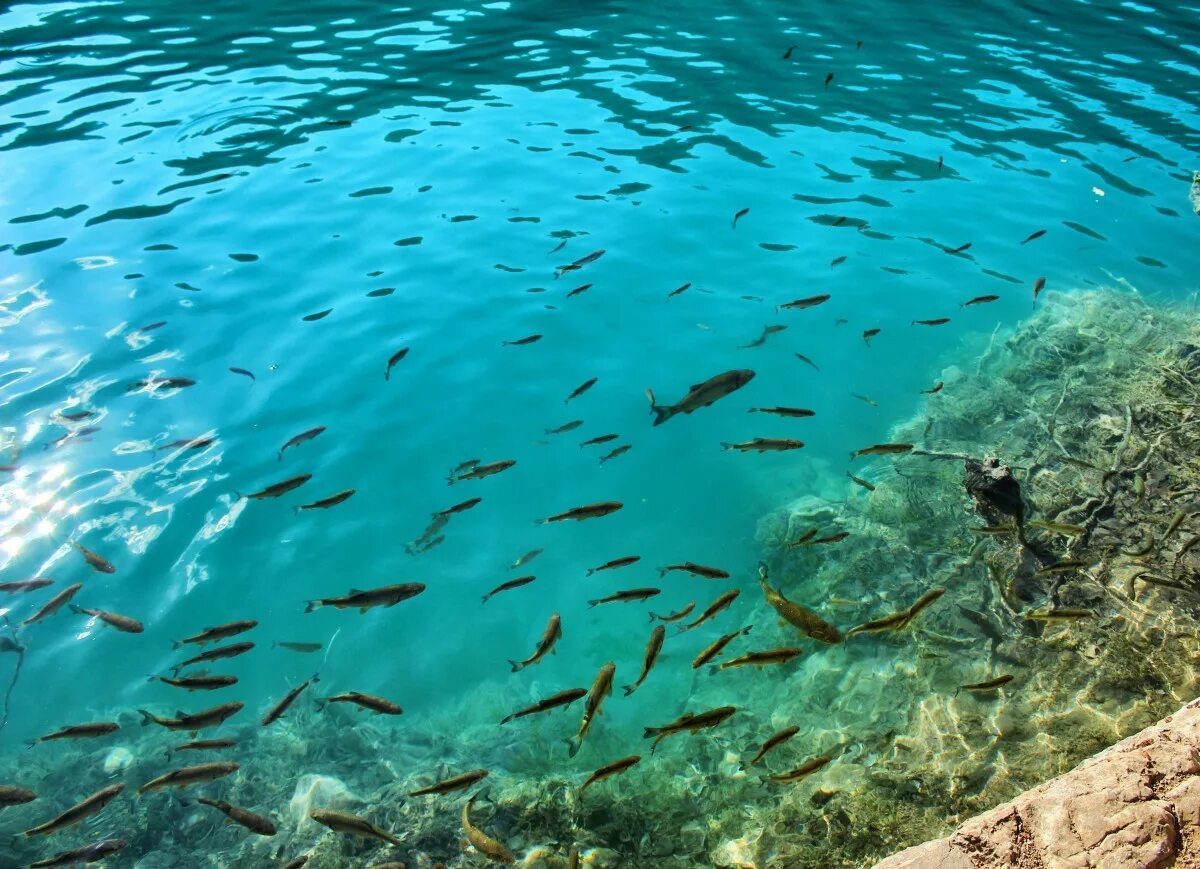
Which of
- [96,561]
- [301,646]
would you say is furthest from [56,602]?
[301,646]

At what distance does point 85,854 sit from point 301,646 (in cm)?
207

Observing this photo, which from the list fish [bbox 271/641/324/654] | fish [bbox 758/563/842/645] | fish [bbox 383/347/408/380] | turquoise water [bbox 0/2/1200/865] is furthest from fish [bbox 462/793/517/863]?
fish [bbox 383/347/408/380]

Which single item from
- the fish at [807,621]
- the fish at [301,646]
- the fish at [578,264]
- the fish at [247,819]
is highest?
the fish at [578,264]

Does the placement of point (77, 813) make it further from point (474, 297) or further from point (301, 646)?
point (474, 297)

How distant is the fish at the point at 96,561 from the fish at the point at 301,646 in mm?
1705

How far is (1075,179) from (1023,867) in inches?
556

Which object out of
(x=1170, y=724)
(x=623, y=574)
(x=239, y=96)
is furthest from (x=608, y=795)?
(x=239, y=96)

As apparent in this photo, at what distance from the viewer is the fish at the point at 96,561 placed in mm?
6730

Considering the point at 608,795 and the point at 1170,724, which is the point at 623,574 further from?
the point at 1170,724

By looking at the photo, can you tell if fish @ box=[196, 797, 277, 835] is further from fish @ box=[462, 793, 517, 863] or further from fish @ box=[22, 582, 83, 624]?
fish @ box=[22, 582, 83, 624]

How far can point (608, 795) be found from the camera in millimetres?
5531

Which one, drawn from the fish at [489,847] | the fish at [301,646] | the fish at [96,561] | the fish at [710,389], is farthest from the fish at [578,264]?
the fish at [489,847]

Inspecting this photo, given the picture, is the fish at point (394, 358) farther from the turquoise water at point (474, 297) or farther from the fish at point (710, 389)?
the fish at point (710, 389)

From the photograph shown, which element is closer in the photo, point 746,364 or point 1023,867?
point 1023,867
